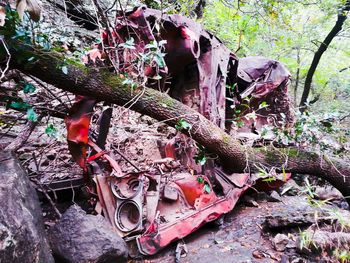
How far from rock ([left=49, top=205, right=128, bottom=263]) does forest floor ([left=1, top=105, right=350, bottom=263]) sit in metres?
0.44

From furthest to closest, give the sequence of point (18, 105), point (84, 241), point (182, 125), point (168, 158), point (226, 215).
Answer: point (226, 215)
point (168, 158)
point (182, 125)
point (84, 241)
point (18, 105)

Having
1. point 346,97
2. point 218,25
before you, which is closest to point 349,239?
point 218,25

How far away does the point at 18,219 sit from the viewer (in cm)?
198

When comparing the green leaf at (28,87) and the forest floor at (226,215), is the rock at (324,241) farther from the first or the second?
the green leaf at (28,87)

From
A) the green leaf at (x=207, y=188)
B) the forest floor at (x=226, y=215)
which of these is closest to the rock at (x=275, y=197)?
the forest floor at (x=226, y=215)

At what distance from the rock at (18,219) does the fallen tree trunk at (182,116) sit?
798mm

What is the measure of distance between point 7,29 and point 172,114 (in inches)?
61.4

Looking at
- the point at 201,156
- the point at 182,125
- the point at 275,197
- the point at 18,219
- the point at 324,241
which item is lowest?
the point at 275,197

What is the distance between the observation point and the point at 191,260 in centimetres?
Answer: 291

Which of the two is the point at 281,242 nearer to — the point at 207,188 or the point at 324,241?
the point at 324,241

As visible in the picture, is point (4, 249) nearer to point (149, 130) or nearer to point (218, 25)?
point (149, 130)

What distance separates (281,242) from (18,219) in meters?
2.44

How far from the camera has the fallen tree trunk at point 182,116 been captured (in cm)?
228

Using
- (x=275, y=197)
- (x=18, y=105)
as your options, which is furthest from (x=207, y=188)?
(x=18, y=105)
